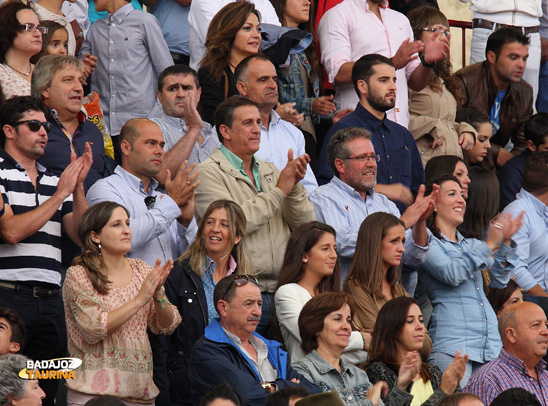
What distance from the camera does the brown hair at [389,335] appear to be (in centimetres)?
667

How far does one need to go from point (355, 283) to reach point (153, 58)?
3.03m

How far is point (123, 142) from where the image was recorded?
7.32m

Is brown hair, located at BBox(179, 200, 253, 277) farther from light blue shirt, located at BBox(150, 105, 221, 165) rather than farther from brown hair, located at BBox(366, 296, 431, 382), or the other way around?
light blue shirt, located at BBox(150, 105, 221, 165)

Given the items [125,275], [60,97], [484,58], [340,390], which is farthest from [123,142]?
[484,58]

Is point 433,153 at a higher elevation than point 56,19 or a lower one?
lower

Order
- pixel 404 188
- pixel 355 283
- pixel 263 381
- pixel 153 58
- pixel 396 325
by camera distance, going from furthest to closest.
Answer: pixel 153 58 → pixel 404 188 → pixel 355 283 → pixel 396 325 → pixel 263 381

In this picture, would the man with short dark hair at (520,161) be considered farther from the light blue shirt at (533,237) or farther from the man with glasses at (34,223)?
the man with glasses at (34,223)

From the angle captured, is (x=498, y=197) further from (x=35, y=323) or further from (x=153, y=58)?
(x=35, y=323)

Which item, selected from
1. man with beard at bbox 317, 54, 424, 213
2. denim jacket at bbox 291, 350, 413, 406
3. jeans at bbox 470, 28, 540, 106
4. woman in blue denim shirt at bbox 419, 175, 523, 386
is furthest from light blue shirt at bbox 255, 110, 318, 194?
jeans at bbox 470, 28, 540, 106

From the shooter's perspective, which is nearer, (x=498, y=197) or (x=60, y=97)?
(x=60, y=97)

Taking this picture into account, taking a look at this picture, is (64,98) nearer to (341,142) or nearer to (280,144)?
(280,144)

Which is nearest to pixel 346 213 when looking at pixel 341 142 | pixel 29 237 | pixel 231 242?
pixel 341 142

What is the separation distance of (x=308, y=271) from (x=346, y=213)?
2.72 feet

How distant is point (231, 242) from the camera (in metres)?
→ 6.88
